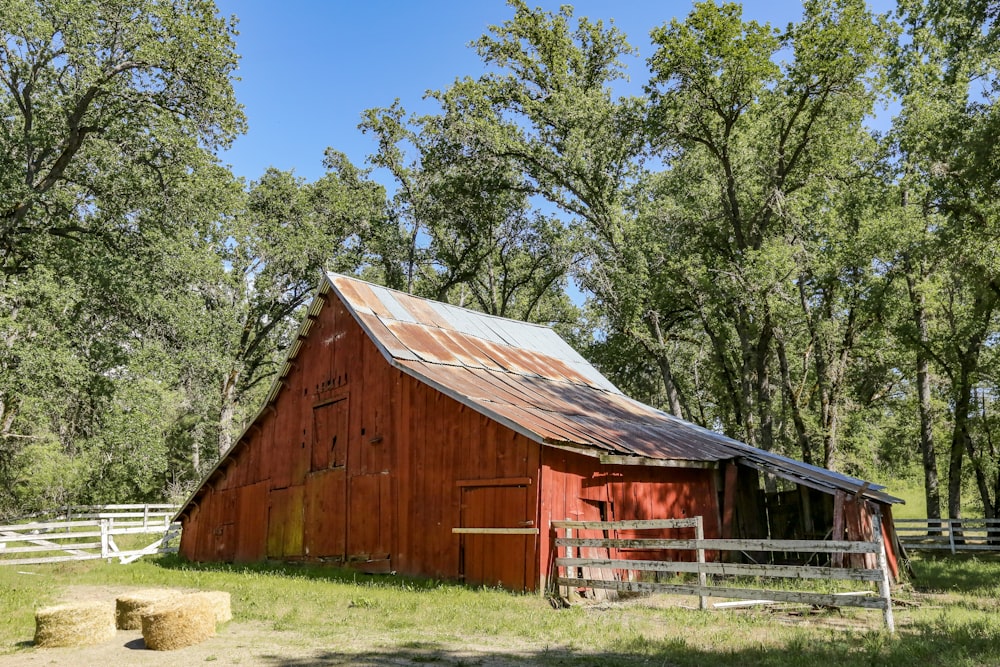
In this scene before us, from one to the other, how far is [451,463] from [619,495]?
350cm

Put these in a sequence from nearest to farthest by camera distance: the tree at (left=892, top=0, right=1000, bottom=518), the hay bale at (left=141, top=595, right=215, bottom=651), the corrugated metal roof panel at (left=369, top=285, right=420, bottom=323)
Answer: the hay bale at (left=141, top=595, right=215, bottom=651)
the corrugated metal roof panel at (left=369, top=285, right=420, bottom=323)
the tree at (left=892, top=0, right=1000, bottom=518)

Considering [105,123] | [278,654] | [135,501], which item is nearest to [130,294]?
[105,123]

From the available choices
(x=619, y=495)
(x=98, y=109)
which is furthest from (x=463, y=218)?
(x=619, y=495)

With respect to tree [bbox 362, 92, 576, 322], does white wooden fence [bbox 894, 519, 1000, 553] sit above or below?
below

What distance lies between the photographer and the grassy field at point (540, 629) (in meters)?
7.87

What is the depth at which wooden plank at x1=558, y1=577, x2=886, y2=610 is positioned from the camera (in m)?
9.34

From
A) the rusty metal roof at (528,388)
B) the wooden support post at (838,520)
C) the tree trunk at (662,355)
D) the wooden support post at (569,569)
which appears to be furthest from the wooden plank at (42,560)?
the tree trunk at (662,355)

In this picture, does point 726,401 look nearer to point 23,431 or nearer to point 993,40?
point 993,40

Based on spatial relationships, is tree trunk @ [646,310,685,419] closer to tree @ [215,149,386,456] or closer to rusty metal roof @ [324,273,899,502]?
rusty metal roof @ [324,273,899,502]

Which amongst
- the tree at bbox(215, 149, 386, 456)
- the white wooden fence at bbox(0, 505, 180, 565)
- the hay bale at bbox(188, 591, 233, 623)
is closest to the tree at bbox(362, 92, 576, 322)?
the tree at bbox(215, 149, 386, 456)

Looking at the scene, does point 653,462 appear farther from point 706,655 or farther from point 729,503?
point 706,655

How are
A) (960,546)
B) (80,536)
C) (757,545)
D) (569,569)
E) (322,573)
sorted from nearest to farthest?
(757,545) < (569,569) < (322,573) < (80,536) < (960,546)

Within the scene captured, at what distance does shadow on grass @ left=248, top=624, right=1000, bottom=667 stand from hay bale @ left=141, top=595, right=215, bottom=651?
1.25 meters

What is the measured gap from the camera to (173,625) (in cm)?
839
